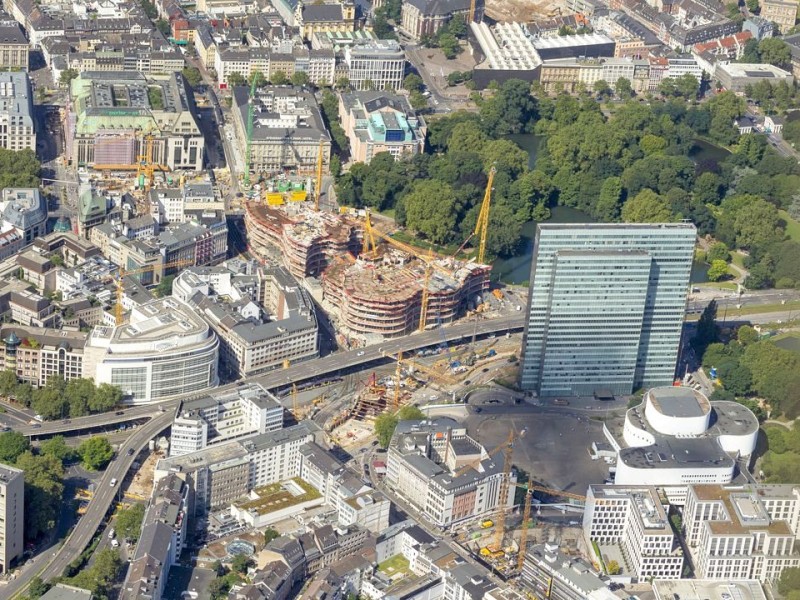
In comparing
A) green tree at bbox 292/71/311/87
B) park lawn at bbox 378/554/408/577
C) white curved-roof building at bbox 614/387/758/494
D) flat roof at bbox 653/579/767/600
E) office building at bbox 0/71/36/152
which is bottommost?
flat roof at bbox 653/579/767/600

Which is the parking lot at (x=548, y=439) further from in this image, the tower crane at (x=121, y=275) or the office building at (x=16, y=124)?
the office building at (x=16, y=124)

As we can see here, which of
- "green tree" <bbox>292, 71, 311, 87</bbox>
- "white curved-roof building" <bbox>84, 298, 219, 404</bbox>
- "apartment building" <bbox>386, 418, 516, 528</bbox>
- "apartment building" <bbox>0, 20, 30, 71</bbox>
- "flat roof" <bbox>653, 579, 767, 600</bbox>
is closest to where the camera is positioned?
"flat roof" <bbox>653, 579, 767, 600</bbox>

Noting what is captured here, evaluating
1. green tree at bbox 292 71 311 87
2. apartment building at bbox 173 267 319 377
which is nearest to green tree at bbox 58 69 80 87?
green tree at bbox 292 71 311 87

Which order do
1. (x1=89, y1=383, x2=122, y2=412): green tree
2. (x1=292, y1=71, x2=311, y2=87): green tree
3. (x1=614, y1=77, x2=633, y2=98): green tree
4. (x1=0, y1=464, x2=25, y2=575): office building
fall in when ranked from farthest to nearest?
(x1=614, y1=77, x2=633, y2=98): green tree < (x1=292, y1=71, x2=311, y2=87): green tree < (x1=89, y1=383, x2=122, y2=412): green tree < (x1=0, y1=464, x2=25, y2=575): office building

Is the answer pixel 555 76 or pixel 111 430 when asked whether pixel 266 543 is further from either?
pixel 555 76

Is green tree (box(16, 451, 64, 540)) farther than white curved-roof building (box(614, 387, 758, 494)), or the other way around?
white curved-roof building (box(614, 387, 758, 494))

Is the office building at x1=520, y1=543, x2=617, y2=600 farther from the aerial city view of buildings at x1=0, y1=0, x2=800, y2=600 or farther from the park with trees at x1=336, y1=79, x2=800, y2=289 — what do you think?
the park with trees at x1=336, y1=79, x2=800, y2=289
